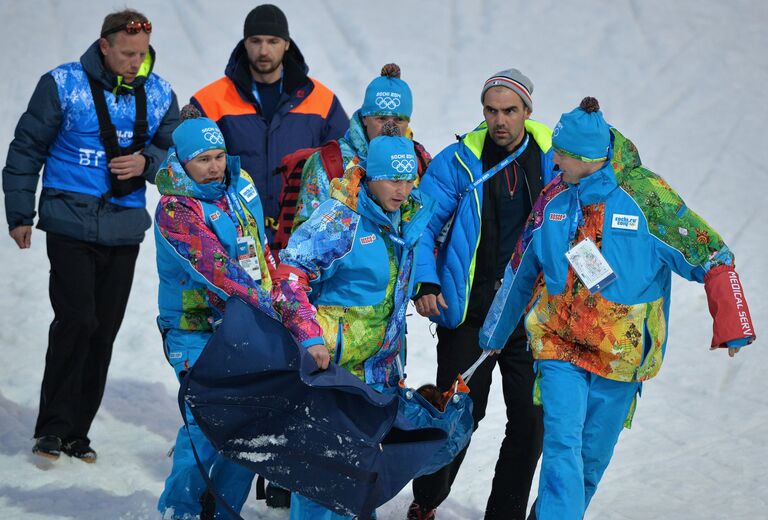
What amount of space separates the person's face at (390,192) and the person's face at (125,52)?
194cm

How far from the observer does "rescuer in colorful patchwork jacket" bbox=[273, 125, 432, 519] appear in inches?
201

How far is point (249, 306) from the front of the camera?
503 centimetres

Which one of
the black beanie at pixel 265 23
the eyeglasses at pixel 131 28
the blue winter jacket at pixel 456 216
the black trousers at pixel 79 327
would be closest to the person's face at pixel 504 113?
the blue winter jacket at pixel 456 216

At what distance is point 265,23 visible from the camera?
6.75 metres

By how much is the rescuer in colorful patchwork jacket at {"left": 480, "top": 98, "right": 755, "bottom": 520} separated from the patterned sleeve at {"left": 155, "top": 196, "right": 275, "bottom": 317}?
1222 millimetres

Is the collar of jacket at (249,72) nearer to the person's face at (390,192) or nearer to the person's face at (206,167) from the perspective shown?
the person's face at (206,167)

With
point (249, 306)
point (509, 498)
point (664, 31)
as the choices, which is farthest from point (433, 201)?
point (664, 31)

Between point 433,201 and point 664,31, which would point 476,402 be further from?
point 664,31

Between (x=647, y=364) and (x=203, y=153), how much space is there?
2061 mm

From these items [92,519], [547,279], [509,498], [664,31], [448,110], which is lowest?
[92,519]

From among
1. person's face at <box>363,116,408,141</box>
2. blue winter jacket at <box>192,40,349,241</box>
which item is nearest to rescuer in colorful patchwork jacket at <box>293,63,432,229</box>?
Answer: person's face at <box>363,116,408,141</box>

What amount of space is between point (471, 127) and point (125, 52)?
615cm

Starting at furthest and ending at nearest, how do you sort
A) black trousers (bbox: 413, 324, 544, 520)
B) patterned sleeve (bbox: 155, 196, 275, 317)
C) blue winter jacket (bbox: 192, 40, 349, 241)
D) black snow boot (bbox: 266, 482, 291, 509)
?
blue winter jacket (bbox: 192, 40, 349, 241), black snow boot (bbox: 266, 482, 291, 509), black trousers (bbox: 413, 324, 544, 520), patterned sleeve (bbox: 155, 196, 275, 317)

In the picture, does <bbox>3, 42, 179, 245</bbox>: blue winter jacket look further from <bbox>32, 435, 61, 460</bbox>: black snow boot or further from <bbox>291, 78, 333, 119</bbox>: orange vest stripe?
<bbox>32, 435, 61, 460</bbox>: black snow boot
